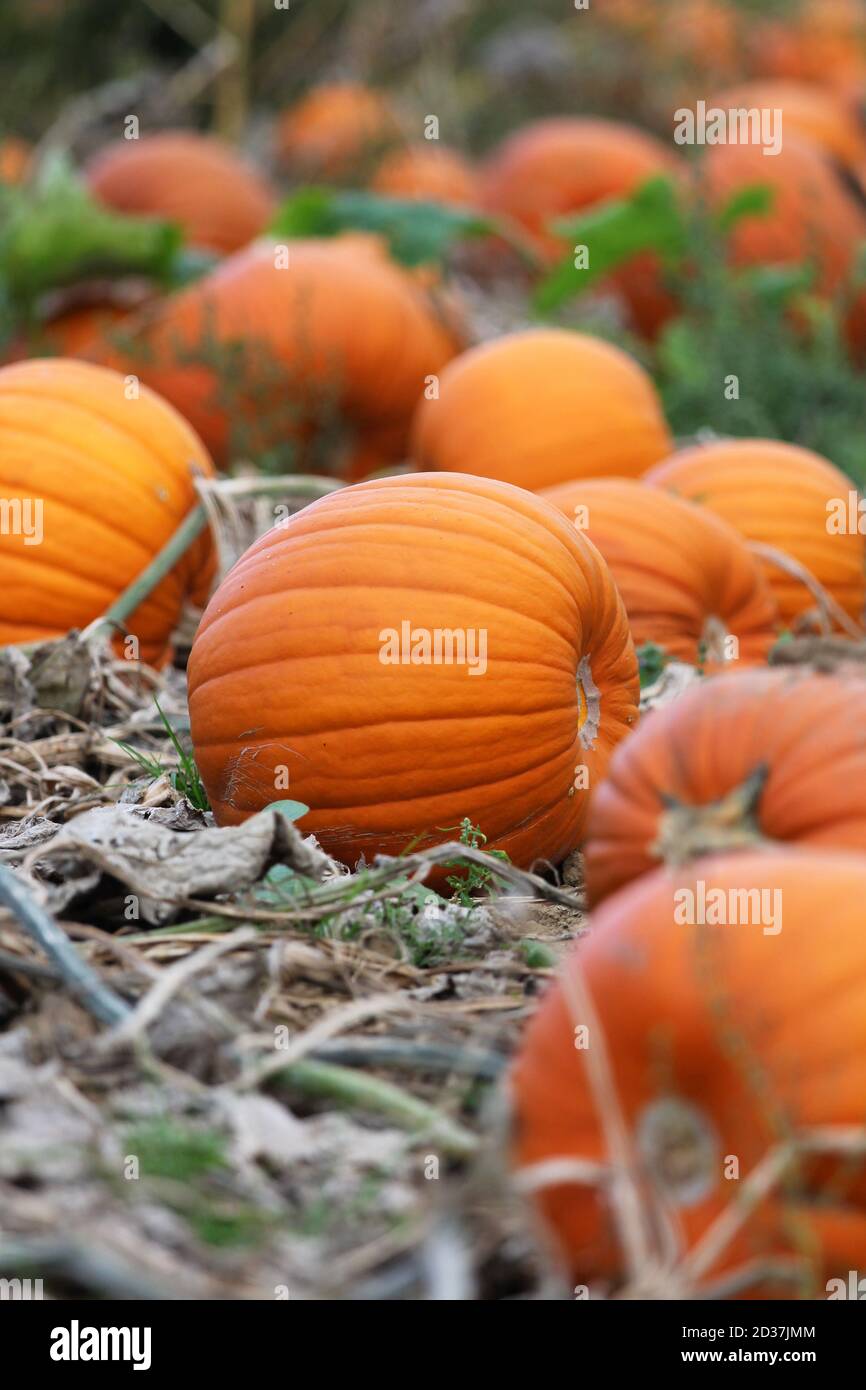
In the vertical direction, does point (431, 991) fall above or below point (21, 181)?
below

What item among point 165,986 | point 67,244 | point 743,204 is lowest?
point 165,986

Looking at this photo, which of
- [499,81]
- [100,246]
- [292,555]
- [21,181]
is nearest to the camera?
[292,555]

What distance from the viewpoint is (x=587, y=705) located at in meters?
2.59

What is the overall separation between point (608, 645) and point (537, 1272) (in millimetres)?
1150

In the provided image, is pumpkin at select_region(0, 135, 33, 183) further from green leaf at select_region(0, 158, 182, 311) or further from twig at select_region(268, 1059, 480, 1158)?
twig at select_region(268, 1059, 480, 1158)

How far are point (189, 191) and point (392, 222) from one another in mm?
1354

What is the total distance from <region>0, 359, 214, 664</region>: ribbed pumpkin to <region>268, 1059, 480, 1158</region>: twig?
5.28 ft

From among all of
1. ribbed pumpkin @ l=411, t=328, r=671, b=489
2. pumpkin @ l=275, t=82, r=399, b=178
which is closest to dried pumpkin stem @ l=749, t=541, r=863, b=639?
ribbed pumpkin @ l=411, t=328, r=671, b=489

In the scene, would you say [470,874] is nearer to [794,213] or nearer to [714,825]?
[714,825]

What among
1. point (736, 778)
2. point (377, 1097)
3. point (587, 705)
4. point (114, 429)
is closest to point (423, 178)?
point (114, 429)

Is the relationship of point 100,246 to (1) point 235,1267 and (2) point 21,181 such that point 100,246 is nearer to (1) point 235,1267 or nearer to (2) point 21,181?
(2) point 21,181

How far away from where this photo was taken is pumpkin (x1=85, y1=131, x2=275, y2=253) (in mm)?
6352

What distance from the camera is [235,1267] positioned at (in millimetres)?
1495
